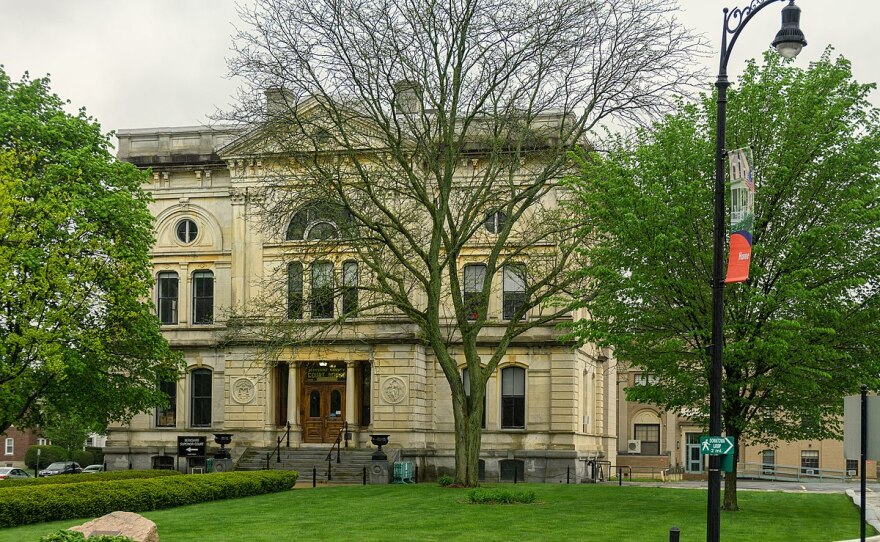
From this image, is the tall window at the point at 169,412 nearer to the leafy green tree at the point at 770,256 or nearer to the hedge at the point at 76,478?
the hedge at the point at 76,478

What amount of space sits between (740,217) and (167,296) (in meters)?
36.5

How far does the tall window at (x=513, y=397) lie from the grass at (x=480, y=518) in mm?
12264

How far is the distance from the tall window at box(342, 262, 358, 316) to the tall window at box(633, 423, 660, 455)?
1554 inches

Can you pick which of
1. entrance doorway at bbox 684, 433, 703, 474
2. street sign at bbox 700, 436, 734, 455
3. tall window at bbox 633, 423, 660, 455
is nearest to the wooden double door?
street sign at bbox 700, 436, 734, 455

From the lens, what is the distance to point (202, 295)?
161ft

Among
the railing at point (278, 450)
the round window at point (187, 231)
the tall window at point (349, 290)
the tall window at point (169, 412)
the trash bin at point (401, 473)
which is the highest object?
the round window at point (187, 231)

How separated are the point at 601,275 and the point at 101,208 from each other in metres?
17.5

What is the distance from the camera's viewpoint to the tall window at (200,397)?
161 feet

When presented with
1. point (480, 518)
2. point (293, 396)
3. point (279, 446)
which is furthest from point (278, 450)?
point (480, 518)

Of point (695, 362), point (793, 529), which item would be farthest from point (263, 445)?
point (793, 529)

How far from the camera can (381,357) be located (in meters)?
46.3

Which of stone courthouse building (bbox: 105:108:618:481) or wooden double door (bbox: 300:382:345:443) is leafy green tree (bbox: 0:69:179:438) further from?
wooden double door (bbox: 300:382:345:443)

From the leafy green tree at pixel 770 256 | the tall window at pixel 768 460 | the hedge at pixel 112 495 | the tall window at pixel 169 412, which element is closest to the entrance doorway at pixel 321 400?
the tall window at pixel 169 412

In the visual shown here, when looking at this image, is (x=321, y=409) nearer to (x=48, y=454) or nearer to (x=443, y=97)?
(x=443, y=97)
